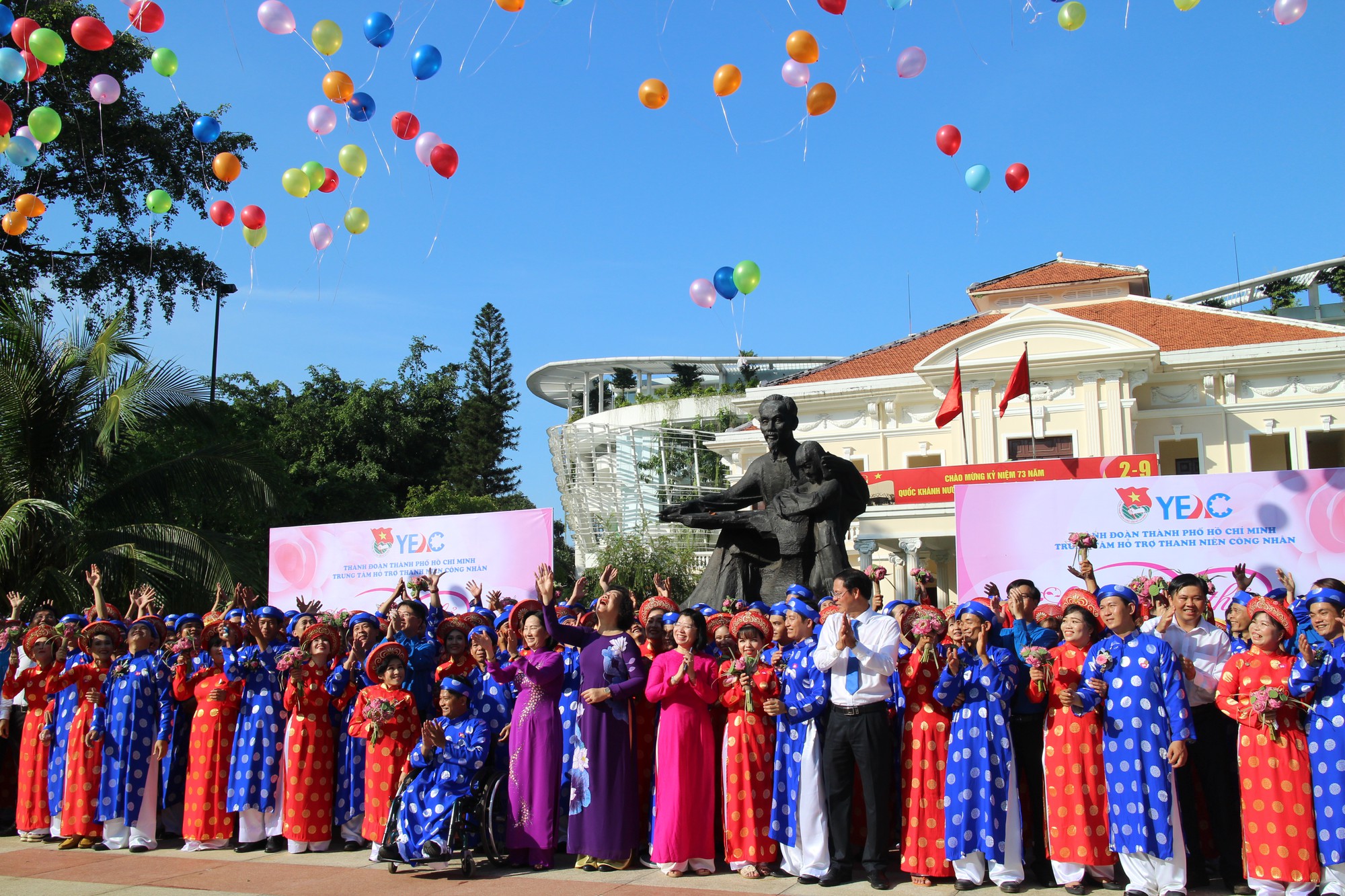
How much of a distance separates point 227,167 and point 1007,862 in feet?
32.1

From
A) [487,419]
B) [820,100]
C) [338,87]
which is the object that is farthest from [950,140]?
[487,419]

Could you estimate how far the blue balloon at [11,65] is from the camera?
999 cm

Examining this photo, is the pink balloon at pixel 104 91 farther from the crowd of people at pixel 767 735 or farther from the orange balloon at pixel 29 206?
the crowd of people at pixel 767 735

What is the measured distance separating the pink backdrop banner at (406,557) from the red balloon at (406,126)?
148 inches

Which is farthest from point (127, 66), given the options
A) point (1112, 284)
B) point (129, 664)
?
point (1112, 284)

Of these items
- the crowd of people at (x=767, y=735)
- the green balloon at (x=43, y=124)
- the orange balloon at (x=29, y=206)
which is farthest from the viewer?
the orange balloon at (x=29, y=206)

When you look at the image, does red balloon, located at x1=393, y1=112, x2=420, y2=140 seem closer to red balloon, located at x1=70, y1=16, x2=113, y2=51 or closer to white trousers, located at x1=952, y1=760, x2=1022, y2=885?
red balloon, located at x1=70, y1=16, x2=113, y2=51

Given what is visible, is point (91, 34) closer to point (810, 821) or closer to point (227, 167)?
point (227, 167)

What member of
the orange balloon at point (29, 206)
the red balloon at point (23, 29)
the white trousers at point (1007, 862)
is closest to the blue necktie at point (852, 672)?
the white trousers at point (1007, 862)

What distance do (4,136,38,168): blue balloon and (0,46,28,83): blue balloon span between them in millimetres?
825

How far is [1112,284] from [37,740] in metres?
31.1

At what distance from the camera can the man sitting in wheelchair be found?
19.2 ft

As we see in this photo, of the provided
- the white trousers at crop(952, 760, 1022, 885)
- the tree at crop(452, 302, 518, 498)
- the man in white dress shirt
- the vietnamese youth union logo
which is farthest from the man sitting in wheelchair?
the tree at crop(452, 302, 518, 498)

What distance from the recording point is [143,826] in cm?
706
